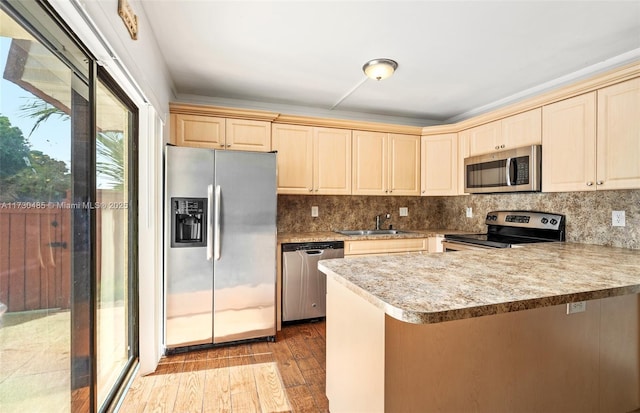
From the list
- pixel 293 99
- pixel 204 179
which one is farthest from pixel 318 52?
pixel 204 179

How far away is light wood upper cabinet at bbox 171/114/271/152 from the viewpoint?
2805 mm

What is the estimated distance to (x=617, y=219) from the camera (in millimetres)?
2322

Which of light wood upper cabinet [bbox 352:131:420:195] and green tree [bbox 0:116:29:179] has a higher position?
light wood upper cabinet [bbox 352:131:420:195]

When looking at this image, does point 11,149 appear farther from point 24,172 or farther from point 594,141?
point 594,141

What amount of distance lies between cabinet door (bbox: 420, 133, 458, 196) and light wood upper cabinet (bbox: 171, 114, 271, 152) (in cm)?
197

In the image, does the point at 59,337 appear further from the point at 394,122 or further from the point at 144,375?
the point at 394,122

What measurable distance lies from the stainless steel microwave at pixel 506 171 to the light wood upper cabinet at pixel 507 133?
73mm

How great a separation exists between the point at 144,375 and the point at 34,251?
1.49 meters

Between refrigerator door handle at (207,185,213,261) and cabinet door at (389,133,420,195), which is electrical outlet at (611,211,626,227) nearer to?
cabinet door at (389,133,420,195)

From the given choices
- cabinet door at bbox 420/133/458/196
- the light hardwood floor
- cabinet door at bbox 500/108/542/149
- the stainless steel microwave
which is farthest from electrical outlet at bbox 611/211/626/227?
the light hardwood floor

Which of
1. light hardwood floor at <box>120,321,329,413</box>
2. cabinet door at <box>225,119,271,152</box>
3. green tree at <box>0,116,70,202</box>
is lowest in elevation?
light hardwood floor at <box>120,321,329,413</box>

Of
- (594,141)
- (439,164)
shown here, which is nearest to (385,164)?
(439,164)

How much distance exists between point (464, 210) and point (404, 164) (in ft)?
3.40

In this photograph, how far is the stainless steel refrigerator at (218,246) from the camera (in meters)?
2.34
